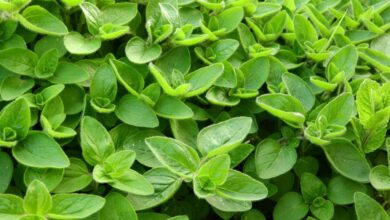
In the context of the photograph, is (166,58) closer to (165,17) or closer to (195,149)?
(165,17)

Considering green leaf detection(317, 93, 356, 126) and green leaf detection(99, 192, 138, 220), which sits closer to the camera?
green leaf detection(99, 192, 138, 220)

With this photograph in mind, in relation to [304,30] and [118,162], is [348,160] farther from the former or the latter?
[118,162]

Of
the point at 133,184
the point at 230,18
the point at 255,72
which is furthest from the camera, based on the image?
the point at 230,18

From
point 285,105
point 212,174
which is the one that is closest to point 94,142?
point 212,174

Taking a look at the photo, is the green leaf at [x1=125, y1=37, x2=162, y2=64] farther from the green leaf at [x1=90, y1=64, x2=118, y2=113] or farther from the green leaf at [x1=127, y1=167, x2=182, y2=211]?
the green leaf at [x1=127, y1=167, x2=182, y2=211]

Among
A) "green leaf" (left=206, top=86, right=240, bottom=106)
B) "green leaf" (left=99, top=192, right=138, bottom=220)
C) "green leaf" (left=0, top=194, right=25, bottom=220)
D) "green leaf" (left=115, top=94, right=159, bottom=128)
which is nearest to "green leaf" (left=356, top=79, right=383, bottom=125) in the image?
"green leaf" (left=206, top=86, right=240, bottom=106)

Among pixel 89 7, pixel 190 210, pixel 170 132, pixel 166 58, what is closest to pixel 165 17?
pixel 166 58
